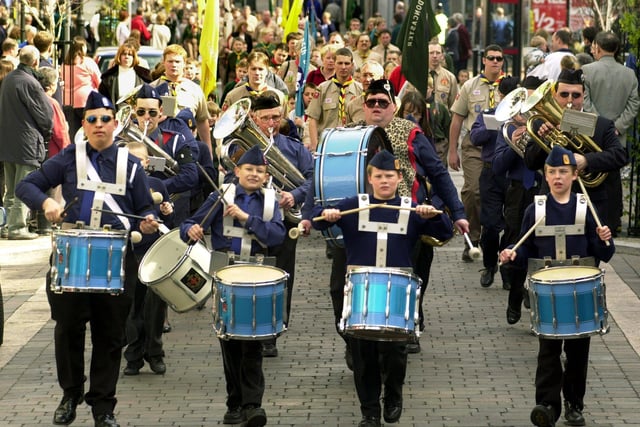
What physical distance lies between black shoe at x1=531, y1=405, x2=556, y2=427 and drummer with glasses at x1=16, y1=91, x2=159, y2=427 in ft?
7.98

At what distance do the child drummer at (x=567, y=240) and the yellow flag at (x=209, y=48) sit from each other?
28.8ft

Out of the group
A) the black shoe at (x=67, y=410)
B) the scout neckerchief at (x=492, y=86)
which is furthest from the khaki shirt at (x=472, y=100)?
the black shoe at (x=67, y=410)

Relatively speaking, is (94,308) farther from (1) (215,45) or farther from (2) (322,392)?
(1) (215,45)

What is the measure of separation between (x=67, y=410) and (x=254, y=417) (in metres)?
1.12

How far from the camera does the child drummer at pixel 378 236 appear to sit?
905cm

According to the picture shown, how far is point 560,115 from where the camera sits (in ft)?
35.2

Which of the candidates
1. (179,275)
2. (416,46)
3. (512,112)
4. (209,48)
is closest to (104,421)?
(179,275)

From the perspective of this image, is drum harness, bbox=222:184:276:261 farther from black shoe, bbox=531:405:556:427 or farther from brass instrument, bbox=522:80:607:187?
brass instrument, bbox=522:80:607:187

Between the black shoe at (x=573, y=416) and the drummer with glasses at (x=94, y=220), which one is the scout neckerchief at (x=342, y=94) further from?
the black shoe at (x=573, y=416)

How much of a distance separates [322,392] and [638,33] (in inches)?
296

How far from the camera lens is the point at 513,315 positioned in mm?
12336

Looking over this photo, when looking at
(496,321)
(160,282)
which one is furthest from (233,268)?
(496,321)

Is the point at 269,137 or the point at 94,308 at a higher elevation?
the point at 269,137

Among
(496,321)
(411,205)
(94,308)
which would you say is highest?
(411,205)
